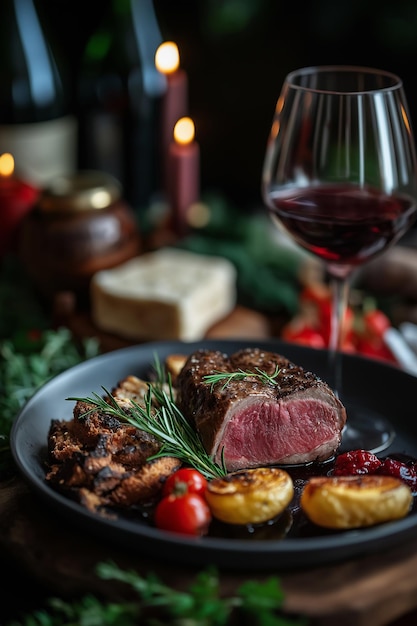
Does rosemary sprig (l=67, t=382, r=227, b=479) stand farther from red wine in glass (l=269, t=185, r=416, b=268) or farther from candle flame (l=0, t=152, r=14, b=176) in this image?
candle flame (l=0, t=152, r=14, b=176)

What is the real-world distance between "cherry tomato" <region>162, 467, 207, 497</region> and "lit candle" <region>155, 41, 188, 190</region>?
2132 millimetres

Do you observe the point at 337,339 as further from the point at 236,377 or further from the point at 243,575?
the point at 243,575

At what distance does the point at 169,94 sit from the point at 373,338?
1446mm

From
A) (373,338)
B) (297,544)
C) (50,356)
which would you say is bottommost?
(373,338)

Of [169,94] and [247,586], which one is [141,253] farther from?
[247,586]

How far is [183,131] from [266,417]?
6.32 feet

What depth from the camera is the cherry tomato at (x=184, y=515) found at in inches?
51.3

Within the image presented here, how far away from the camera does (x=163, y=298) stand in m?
2.55

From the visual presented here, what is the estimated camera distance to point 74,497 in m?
1.37

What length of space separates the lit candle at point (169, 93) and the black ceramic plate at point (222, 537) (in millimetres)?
1613

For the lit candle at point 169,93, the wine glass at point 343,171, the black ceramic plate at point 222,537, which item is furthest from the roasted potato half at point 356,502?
the lit candle at point 169,93

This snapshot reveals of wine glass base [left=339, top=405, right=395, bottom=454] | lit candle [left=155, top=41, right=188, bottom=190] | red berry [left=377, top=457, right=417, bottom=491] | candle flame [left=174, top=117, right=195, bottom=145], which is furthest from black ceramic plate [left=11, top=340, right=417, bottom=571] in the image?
lit candle [left=155, top=41, right=188, bottom=190]

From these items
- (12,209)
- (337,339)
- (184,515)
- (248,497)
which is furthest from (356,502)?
(12,209)

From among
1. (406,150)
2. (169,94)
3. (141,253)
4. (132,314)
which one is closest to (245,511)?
(406,150)
